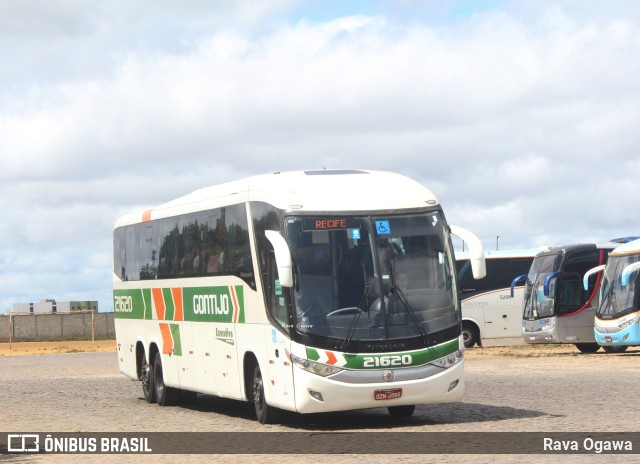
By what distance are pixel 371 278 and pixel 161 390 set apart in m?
7.98

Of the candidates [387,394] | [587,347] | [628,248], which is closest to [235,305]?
[387,394]

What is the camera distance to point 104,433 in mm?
18000

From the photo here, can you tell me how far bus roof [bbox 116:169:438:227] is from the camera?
17.8m

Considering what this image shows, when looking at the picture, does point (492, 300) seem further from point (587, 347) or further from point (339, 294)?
point (339, 294)

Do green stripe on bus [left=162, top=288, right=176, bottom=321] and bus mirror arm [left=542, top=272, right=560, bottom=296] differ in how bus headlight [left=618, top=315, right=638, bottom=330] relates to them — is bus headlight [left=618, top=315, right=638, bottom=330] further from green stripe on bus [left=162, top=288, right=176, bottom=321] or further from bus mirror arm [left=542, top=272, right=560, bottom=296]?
green stripe on bus [left=162, top=288, right=176, bottom=321]

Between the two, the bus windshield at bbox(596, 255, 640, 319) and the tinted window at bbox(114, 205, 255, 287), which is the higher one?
the tinted window at bbox(114, 205, 255, 287)

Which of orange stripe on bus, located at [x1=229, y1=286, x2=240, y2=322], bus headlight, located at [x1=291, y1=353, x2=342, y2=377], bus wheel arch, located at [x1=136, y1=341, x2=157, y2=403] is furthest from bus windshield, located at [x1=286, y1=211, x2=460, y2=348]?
bus wheel arch, located at [x1=136, y1=341, x2=157, y2=403]

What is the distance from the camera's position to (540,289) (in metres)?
41.9

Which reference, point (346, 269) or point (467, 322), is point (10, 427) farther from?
point (467, 322)

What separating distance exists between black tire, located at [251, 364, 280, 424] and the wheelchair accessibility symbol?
2735 millimetres

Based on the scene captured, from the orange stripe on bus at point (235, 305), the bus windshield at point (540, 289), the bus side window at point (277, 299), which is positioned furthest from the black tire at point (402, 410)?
the bus windshield at point (540, 289)

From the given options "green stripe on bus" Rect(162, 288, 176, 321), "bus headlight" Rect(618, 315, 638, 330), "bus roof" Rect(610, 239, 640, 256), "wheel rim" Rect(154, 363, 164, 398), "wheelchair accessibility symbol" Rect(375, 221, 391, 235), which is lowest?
"bus headlight" Rect(618, 315, 638, 330)

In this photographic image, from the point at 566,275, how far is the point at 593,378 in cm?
1487

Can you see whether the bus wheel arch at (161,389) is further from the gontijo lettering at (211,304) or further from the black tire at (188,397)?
the gontijo lettering at (211,304)
